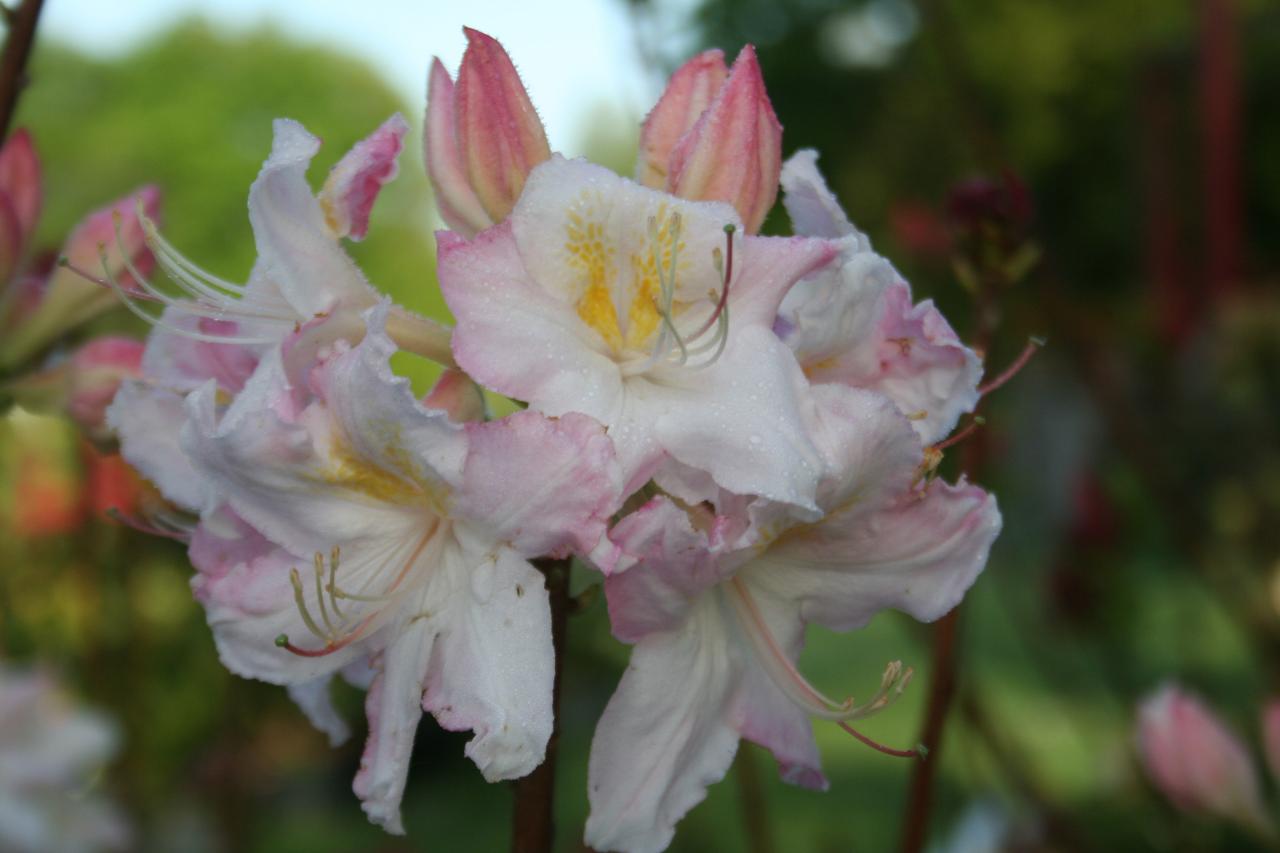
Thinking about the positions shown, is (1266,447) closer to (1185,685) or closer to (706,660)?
(1185,685)

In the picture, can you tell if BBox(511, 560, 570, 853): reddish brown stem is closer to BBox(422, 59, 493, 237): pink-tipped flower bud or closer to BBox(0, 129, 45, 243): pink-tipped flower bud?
BBox(422, 59, 493, 237): pink-tipped flower bud

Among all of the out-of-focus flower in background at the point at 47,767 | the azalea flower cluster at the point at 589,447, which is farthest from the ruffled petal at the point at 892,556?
the out-of-focus flower in background at the point at 47,767

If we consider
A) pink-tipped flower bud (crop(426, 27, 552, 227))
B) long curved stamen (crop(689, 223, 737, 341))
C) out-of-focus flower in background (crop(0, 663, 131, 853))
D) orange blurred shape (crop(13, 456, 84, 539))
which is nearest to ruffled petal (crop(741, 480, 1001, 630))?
long curved stamen (crop(689, 223, 737, 341))

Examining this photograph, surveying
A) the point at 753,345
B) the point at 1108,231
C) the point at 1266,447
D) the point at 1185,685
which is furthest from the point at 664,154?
the point at 1108,231

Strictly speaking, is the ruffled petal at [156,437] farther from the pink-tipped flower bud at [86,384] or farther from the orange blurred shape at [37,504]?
the orange blurred shape at [37,504]

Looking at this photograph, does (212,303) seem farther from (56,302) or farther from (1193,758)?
(1193,758)

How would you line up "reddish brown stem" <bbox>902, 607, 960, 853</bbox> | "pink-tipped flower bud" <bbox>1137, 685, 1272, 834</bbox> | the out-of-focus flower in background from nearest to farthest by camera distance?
"reddish brown stem" <bbox>902, 607, 960, 853</bbox> → "pink-tipped flower bud" <bbox>1137, 685, 1272, 834</bbox> → the out-of-focus flower in background
